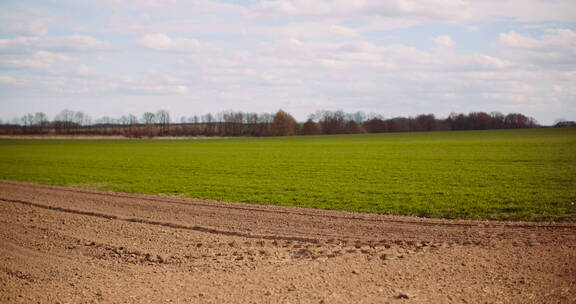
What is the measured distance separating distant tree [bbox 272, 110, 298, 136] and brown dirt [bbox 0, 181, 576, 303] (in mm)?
125309

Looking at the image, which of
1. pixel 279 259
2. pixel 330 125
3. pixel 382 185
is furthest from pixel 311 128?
pixel 279 259

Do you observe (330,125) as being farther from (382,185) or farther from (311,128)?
(382,185)

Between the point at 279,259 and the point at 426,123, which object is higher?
the point at 426,123

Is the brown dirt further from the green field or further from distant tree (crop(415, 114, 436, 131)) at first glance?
distant tree (crop(415, 114, 436, 131))

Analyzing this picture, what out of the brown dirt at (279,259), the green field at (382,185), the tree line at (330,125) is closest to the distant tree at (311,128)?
the tree line at (330,125)

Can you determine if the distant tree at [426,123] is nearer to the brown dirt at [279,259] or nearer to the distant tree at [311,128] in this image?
the distant tree at [311,128]

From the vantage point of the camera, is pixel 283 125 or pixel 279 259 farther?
pixel 283 125

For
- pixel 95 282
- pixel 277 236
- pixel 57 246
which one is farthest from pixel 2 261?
pixel 277 236

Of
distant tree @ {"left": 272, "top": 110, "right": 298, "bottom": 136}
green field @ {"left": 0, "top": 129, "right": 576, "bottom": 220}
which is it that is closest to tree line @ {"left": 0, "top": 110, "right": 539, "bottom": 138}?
distant tree @ {"left": 272, "top": 110, "right": 298, "bottom": 136}

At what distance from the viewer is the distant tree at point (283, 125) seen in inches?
5482

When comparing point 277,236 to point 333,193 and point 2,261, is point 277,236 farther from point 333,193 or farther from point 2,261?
point 333,193

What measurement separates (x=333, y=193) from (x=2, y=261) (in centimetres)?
1263

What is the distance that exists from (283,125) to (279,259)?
131 meters

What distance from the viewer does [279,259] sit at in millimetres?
9297
